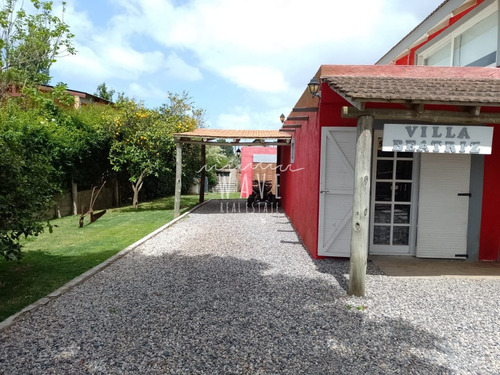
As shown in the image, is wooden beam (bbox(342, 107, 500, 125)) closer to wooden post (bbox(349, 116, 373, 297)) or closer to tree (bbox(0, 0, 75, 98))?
wooden post (bbox(349, 116, 373, 297))

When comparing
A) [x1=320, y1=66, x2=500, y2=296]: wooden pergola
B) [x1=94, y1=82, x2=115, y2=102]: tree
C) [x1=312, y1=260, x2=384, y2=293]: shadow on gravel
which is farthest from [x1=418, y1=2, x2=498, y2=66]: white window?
[x1=94, y1=82, x2=115, y2=102]: tree

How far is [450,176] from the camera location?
6.17 m

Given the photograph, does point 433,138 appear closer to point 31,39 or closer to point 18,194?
point 18,194

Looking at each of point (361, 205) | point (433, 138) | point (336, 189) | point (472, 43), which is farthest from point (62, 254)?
point (472, 43)

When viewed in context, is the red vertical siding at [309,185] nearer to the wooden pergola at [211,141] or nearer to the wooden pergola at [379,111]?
the wooden pergola at [379,111]

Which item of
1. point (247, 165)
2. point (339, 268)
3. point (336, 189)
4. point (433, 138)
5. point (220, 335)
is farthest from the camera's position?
point (247, 165)

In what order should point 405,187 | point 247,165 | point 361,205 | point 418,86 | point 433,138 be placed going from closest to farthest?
point 361,205
point 433,138
point 418,86
point 405,187
point 247,165

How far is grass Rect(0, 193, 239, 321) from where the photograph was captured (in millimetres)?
4535

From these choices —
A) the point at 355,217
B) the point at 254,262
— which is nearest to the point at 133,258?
the point at 254,262

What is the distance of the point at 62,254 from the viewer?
6.61m

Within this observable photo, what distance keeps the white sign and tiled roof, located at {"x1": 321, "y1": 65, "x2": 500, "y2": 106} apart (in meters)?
0.46

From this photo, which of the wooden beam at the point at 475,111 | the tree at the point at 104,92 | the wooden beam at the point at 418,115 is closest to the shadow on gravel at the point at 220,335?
the wooden beam at the point at 418,115

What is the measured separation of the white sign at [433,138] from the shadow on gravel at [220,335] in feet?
6.89

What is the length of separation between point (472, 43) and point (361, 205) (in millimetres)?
6072
